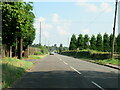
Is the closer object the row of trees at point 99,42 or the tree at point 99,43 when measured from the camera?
the row of trees at point 99,42

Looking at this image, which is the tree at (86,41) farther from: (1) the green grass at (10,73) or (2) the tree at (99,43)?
(1) the green grass at (10,73)

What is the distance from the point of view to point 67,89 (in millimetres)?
11297

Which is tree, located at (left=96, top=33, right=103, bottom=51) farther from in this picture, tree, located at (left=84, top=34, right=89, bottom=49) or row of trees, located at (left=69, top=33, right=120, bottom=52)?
tree, located at (left=84, top=34, right=89, bottom=49)

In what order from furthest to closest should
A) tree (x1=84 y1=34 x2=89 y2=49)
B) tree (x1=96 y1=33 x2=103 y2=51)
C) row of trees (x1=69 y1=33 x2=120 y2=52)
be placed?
tree (x1=84 y1=34 x2=89 y2=49)
tree (x1=96 y1=33 x2=103 y2=51)
row of trees (x1=69 y1=33 x2=120 y2=52)

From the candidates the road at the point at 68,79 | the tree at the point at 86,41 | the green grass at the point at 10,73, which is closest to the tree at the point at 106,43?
the tree at the point at 86,41

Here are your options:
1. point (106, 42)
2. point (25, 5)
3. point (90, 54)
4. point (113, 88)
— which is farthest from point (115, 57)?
point (106, 42)

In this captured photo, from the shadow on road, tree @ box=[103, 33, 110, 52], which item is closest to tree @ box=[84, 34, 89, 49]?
tree @ box=[103, 33, 110, 52]

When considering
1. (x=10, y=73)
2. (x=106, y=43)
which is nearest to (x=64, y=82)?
(x=10, y=73)

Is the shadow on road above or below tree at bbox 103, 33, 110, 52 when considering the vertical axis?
below

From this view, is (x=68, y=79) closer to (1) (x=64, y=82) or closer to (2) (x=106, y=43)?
(1) (x=64, y=82)

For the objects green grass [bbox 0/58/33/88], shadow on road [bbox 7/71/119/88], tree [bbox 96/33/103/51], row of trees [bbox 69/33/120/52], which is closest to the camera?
shadow on road [bbox 7/71/119/88]

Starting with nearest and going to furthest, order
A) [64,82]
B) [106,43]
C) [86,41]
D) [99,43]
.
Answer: [64,82]
[106,43]
[99,43]
[86,41]

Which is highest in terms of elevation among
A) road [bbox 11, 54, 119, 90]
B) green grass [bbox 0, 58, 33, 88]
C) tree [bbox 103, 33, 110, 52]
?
tree [bbox 103, 33, 110, 52]

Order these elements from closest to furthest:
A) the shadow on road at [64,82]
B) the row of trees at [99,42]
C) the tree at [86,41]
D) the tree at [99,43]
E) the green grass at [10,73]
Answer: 1. the shadow on road at [64,82]
2. the green grass at [10,73]
3. the row of trees at [99,42]
4. the tree at [99,43]
5. the tree at [86,41]
